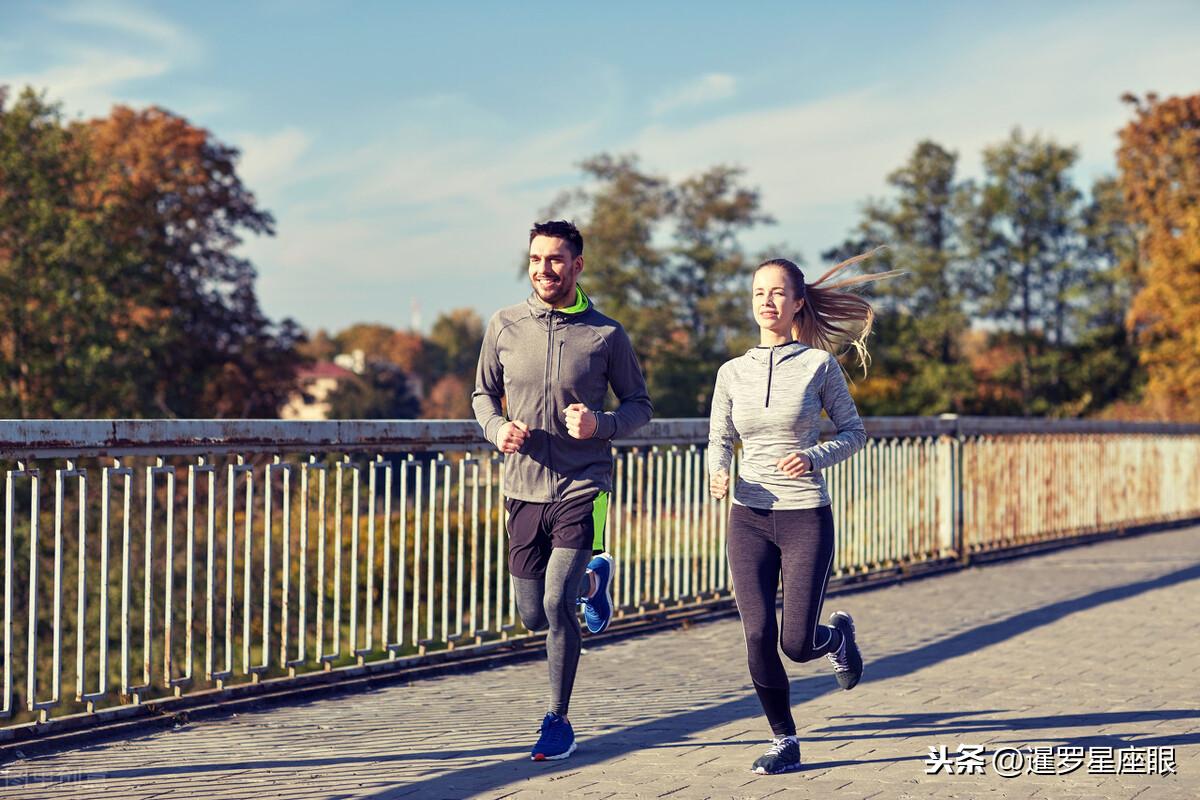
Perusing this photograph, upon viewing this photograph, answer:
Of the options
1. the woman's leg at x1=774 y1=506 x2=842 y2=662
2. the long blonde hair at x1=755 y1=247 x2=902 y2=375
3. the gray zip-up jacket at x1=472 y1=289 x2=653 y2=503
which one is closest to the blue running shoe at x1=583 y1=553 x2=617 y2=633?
the gray zip-up jacket at x1=472 y1=289 x2=653 y2=503

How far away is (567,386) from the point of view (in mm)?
5504

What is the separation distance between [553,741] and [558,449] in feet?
3.62

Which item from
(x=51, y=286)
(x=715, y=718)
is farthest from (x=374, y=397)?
(x=715, y=718)

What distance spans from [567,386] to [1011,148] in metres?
63.3

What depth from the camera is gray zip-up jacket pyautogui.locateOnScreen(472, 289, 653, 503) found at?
551 centimetres

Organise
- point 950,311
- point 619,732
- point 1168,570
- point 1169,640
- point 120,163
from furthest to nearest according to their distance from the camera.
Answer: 1. point 950,311
2. point 120,163
3. point 1168,570
4. point 1169,640
5. point 619,732

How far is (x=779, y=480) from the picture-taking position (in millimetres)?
5195

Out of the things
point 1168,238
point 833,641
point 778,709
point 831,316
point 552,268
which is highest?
point 1168,238

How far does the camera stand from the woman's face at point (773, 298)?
531cm

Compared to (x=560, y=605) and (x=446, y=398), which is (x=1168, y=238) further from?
(x=446, y=398)

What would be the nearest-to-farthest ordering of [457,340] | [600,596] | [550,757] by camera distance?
[550,757], [600,596], [457,340]

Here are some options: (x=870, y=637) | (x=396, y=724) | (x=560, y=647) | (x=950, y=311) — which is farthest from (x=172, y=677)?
(x=950, y=311)

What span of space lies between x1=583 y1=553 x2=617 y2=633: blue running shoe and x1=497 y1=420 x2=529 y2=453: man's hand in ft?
1.87

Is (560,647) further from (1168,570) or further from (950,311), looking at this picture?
(950,311)
